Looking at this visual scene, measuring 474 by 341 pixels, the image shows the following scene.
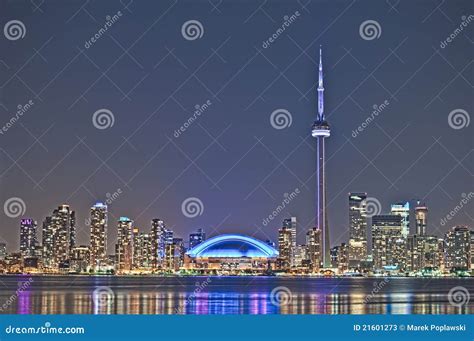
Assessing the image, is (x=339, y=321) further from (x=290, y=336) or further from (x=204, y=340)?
(x=204, y=340)

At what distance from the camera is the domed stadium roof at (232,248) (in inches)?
4360

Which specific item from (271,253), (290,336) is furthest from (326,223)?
(290,336)

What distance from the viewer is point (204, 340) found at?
10.4m

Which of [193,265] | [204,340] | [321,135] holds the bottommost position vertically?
[204,340]

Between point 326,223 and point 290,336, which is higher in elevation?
point 326,223

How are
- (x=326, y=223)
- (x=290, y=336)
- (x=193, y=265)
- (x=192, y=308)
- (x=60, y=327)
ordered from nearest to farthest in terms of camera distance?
(x=60, y=327), (x=290, y=336), (x=192, y=308), (x=326, y=223), (x=193, y=265)

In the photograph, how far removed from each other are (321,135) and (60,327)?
8434 cm

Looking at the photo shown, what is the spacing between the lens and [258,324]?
10750 millimetres

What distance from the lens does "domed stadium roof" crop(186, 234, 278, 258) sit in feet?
363

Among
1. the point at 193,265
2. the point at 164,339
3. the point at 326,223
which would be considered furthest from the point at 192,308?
the point at 193,265

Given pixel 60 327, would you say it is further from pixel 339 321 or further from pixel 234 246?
pixel 234 246

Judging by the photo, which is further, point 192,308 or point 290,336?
point 192,308

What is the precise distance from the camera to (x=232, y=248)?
365ft

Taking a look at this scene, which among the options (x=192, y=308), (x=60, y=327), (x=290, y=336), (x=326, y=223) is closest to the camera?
(x=60, y=327)
